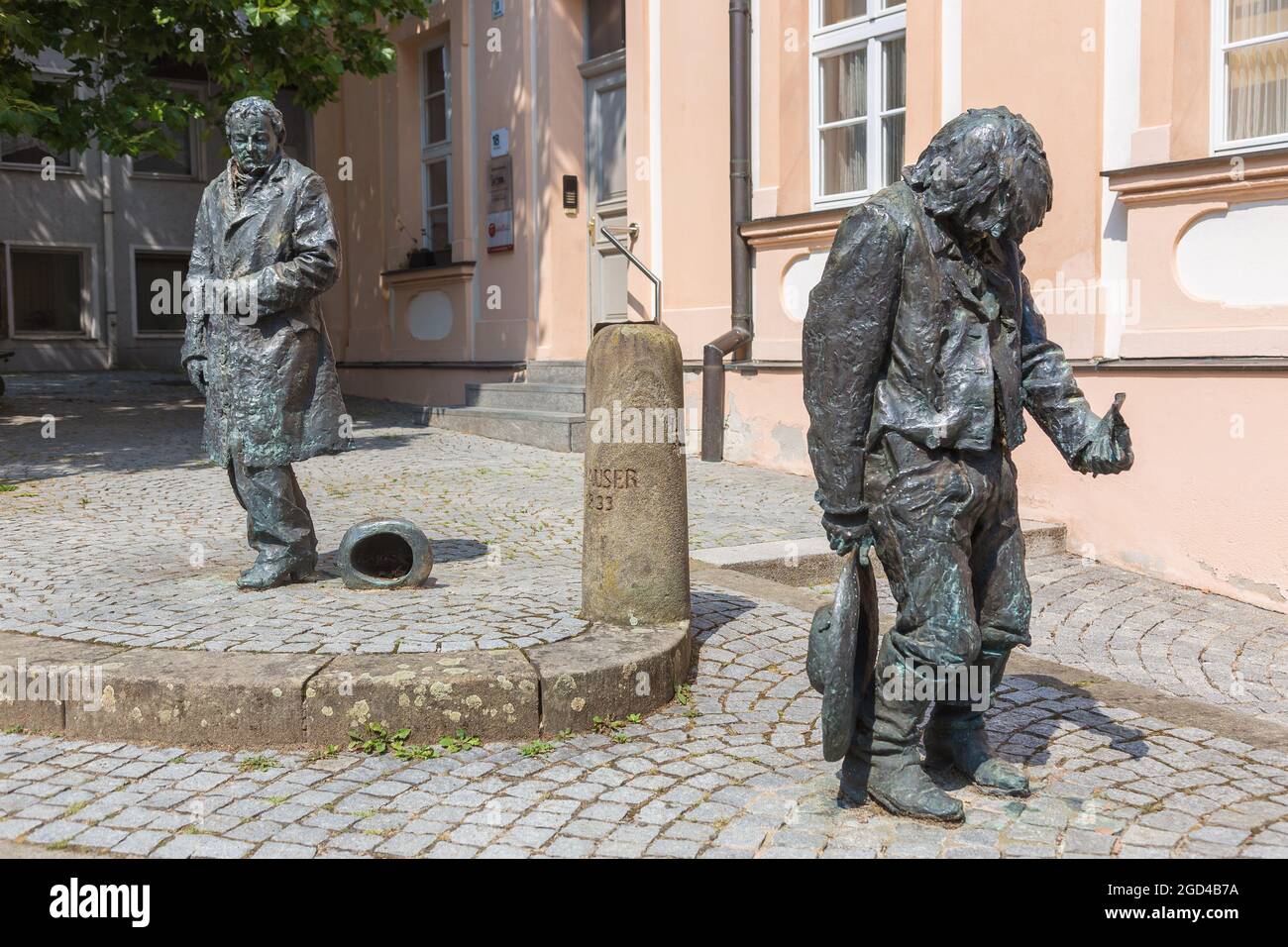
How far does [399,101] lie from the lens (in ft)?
55.1

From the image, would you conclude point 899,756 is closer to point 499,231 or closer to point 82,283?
point 499,231

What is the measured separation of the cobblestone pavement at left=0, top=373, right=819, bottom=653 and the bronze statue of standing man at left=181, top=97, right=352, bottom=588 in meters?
0.53

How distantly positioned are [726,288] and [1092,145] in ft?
13.6

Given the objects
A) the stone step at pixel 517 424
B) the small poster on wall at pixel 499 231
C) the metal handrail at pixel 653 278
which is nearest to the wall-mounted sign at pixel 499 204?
the small poster on wall at pixel 499 231

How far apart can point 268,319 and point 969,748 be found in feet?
11.7

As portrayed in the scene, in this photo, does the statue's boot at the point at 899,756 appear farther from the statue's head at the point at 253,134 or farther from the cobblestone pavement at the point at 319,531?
the statue's head at the point at 253,134

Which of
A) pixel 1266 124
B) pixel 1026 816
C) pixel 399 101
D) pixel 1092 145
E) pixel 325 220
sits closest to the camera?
pixel 1026 816

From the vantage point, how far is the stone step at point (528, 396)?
12.8 metres

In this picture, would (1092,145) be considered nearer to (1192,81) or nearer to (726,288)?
(1192,81)

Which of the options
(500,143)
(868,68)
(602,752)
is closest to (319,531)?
(602,752)

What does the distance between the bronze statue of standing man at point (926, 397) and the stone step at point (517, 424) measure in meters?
7.68

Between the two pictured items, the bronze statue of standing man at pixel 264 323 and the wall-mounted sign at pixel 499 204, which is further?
the wall-mounted sign at pixel 499 204
